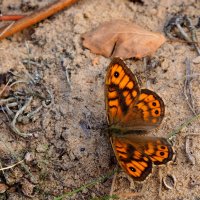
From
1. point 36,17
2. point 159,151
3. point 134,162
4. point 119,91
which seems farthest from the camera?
point 36,17

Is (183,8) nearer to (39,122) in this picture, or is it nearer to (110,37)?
(110,37)

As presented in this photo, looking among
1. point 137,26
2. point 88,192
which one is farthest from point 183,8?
point 88,192

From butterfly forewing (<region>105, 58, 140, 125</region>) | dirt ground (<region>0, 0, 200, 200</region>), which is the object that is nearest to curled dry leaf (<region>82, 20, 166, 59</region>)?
dirt ground (<region>0, 0, 200, 200</region>)

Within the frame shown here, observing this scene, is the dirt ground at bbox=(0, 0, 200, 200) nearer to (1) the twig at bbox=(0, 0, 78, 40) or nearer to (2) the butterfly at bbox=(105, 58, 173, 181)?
(1) the twig at bbox=(0, 0, 78, 40)

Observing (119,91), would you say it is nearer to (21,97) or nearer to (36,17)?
(21,97)

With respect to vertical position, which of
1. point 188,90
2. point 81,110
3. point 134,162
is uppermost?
point 188,90

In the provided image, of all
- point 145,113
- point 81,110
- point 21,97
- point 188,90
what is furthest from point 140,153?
point 21,97

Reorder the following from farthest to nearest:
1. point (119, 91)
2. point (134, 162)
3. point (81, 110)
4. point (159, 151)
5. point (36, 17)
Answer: point (36, 17)
point (81, 110)
point (119, 91)
point (159, 151)
point (134, 162)
